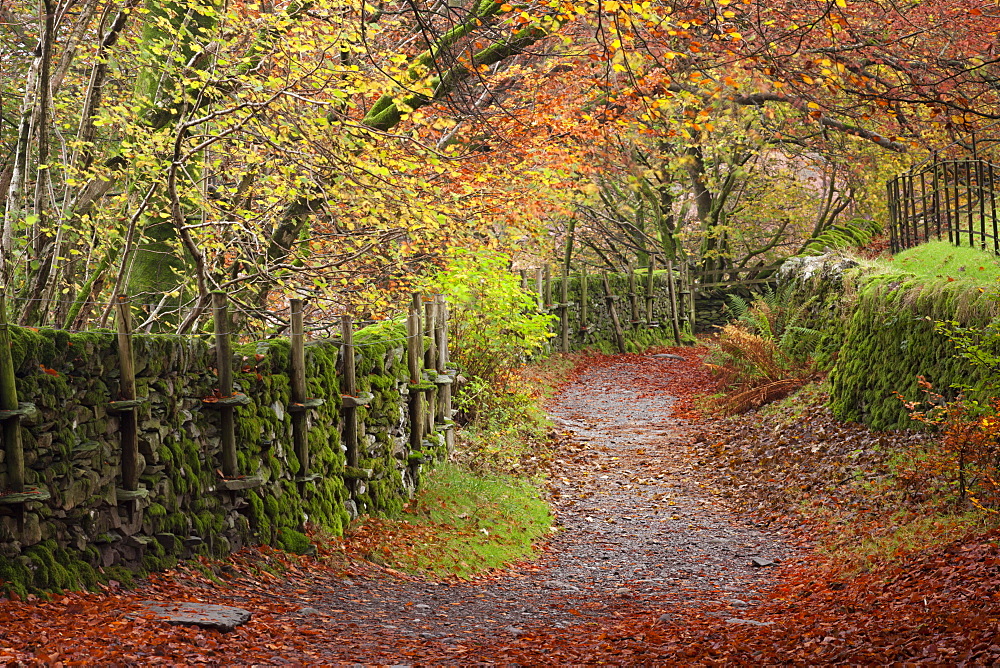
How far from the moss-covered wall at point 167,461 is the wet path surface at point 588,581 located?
90 centimetres

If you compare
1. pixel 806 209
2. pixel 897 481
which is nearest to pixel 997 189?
pixel 897 481

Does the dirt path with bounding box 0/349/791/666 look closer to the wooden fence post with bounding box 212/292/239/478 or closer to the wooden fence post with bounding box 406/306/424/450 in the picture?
the wooden fence post with bounding box 212/292/239/478

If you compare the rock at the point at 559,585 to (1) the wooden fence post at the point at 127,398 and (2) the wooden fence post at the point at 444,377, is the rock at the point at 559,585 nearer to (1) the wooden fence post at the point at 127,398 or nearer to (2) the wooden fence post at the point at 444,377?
(2) the wooden fence post at the point at 444,377

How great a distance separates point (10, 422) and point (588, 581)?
4.90m

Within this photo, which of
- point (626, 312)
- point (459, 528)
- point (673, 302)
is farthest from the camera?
point (673, 302)

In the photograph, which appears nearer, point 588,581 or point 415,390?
point 588,581

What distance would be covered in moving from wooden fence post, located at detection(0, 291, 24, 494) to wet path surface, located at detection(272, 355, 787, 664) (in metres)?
1.93

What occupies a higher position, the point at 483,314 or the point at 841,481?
the point at 483,314

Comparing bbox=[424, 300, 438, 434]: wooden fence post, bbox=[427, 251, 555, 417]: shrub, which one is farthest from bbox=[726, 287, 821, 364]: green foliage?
bbox=[424, 300, 438, 434]: wooden fence post

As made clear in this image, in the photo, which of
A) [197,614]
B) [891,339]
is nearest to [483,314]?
[891,339]

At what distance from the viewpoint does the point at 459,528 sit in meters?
8.88

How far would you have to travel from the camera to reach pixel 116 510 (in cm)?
548

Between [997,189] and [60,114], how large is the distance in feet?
42.4

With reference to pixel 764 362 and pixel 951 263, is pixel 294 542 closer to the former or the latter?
pixel 951 263
